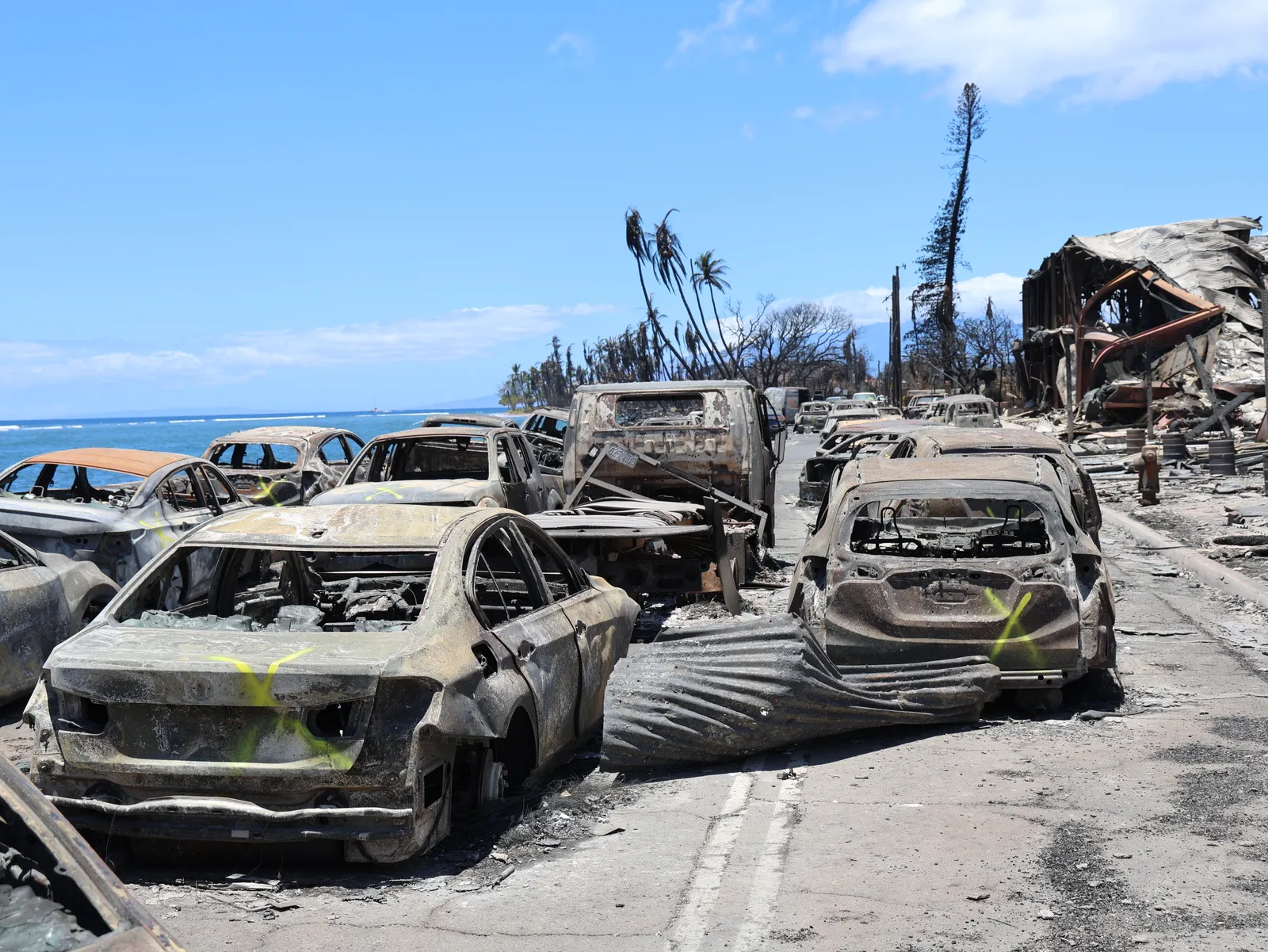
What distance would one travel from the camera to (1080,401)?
1726 inches

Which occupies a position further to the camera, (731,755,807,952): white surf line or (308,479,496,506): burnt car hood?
(308,479,496,506): burnt car hood

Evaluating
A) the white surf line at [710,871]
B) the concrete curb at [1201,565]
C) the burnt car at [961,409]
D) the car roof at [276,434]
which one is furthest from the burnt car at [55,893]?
the burnt car at [961,409]

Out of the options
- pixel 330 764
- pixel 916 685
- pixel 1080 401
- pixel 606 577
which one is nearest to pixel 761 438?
pixel 606 577

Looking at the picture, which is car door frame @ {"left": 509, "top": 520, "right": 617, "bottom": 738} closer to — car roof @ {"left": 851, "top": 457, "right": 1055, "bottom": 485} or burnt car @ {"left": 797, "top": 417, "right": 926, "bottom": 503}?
car roof @ {"left": 851, "top": 457, "right": 1055, "bottom": 485}

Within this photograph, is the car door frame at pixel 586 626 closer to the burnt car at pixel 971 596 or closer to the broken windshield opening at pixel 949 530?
the burnt car at pixel 971 596

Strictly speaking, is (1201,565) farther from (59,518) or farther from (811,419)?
(811,419)

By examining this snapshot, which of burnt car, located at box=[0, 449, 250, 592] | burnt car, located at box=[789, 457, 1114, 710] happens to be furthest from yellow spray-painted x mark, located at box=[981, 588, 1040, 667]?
burnt car, located at box=[0, 449, 250, 592]

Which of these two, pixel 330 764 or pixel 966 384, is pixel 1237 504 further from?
pixel 966 384

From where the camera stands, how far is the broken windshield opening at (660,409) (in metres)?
14.4

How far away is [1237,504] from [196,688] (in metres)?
17.4

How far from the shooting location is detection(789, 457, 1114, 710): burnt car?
7840 mm

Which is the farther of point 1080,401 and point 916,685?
point 1080,401

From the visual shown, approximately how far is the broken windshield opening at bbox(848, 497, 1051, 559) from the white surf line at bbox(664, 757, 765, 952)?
7.67 ft

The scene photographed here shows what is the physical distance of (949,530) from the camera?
10742mm
